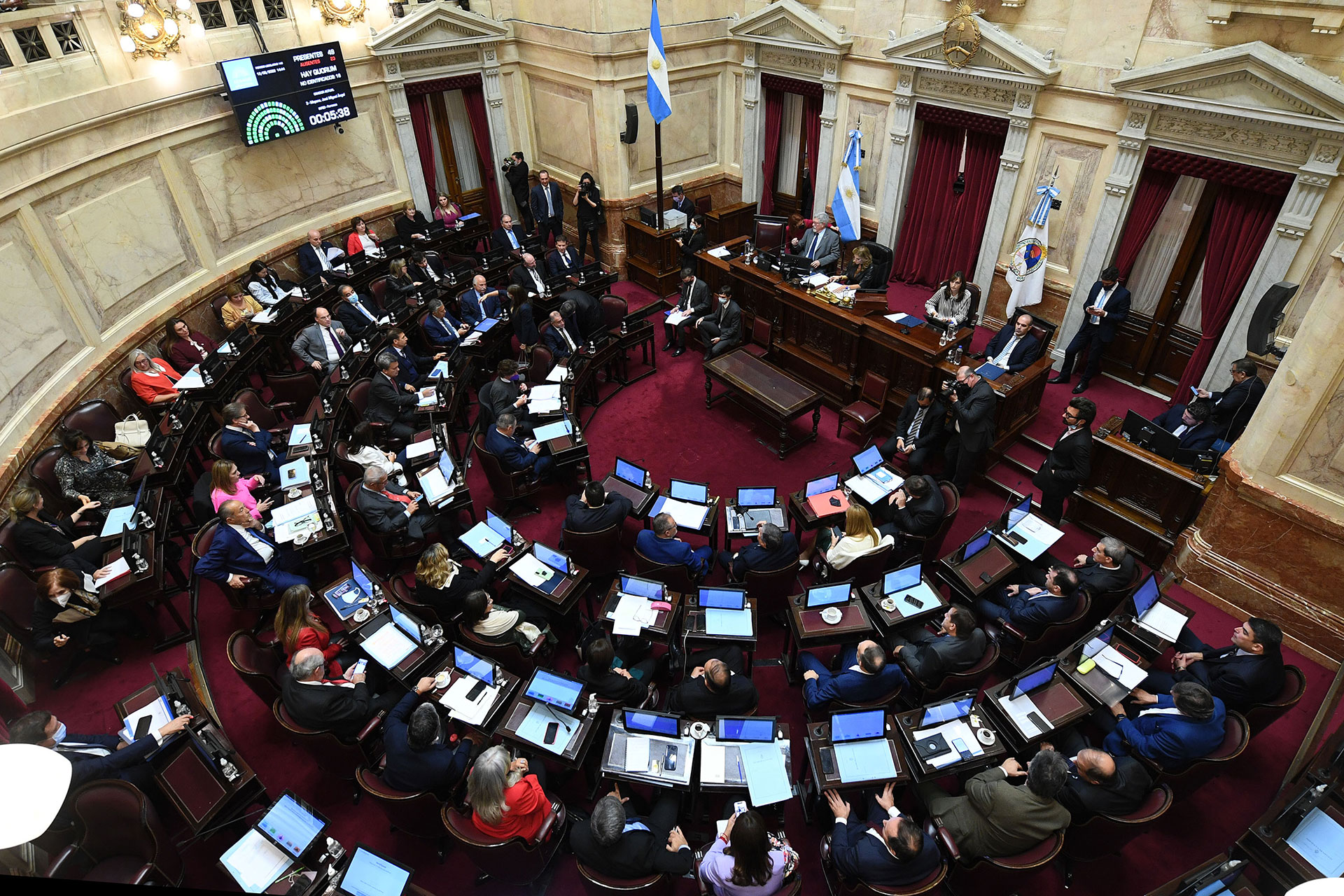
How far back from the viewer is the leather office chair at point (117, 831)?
4.21 m

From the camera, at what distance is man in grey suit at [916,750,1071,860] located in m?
4.17

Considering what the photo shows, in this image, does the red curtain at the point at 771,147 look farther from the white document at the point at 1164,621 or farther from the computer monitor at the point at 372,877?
the computer monitor at the point at 372,877

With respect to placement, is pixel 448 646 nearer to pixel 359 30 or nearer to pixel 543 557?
pixel 543 557

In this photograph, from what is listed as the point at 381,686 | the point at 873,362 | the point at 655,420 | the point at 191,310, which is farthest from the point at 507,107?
the point at 381,686

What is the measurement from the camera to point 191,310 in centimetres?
996

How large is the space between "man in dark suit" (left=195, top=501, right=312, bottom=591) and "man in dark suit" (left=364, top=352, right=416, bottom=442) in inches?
80.0

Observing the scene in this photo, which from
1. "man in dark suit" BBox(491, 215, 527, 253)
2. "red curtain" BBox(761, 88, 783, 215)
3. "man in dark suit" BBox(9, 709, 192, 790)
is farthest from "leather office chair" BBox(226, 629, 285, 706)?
"red curtain" BBox(761, 88, 783, 215)

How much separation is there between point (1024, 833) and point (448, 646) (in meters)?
4.18

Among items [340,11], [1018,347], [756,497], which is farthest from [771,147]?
[756,497]

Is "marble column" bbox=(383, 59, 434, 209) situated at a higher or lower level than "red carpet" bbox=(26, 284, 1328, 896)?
higher

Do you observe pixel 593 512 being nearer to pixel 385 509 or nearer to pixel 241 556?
pixel 385 509

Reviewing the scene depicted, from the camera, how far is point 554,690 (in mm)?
5152

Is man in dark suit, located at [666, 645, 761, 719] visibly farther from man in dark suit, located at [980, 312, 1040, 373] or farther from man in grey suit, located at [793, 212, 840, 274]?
man in grey suit, located at [793, 212, 840, 274]

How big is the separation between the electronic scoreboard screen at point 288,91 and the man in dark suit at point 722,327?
679 centimetres
